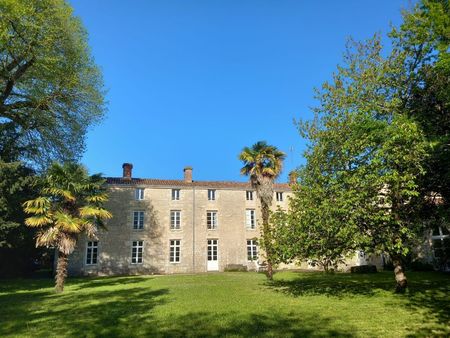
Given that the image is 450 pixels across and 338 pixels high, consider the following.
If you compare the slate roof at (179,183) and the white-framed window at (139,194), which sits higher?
the slate roof at (179,183)

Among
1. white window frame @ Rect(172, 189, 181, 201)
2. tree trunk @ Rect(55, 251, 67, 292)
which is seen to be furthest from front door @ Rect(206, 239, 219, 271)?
tree trunk @ Rect(55, 251, 67, 292)

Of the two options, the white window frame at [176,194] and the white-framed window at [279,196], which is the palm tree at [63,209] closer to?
the white window frame at [176,194]

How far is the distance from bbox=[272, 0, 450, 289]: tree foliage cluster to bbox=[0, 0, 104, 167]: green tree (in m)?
12.7

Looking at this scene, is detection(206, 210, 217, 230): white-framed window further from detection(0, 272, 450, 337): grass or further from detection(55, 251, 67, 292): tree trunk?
detection(0, 272, 450, 337): grass

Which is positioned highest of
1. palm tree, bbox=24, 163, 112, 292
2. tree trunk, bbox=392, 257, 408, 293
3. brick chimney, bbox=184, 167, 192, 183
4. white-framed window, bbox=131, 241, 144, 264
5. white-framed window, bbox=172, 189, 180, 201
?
brick chimney, bbox=184, 167, 192, 183

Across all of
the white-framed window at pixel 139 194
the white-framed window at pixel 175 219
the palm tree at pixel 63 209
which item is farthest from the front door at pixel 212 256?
the palm tree at pixel 63 209

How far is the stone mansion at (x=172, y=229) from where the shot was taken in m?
29.4

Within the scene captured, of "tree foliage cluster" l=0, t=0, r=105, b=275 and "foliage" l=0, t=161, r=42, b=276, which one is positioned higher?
"tree foliage cluster" l=0, t=0, r=105, b=275

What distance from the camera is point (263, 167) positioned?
22.4 m

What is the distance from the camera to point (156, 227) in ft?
101

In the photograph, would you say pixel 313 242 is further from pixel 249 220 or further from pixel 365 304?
pixel 249 220

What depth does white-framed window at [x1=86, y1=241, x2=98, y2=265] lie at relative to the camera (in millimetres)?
28617

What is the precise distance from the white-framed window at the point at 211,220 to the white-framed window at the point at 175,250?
3322 mm

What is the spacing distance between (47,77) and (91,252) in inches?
696
